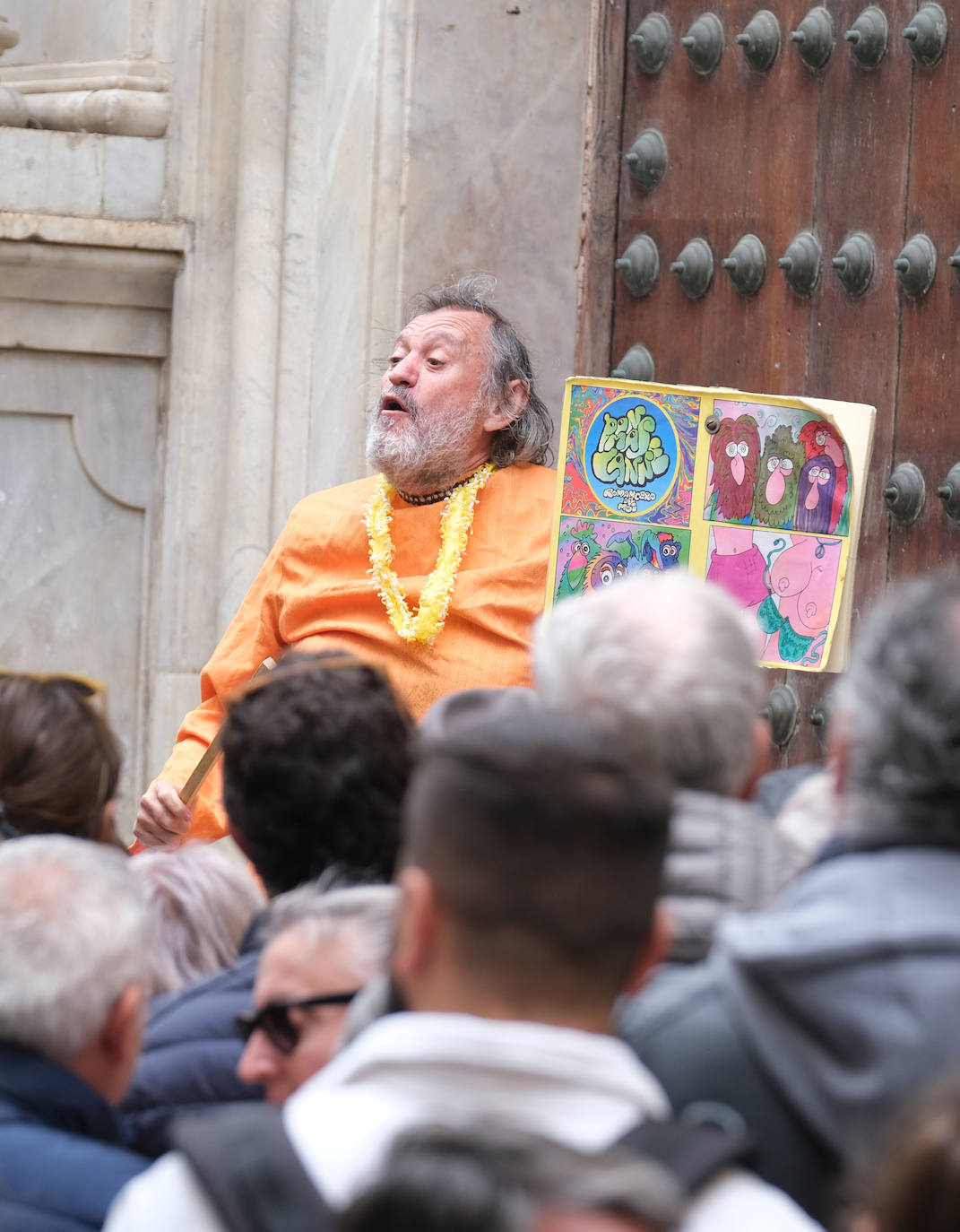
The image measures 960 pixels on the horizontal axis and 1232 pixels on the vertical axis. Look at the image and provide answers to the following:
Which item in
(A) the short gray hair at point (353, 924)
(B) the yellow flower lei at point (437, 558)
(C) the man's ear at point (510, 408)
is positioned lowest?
(A) the short gray hair at point (353, 924)

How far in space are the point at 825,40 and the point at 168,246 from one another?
1522mm

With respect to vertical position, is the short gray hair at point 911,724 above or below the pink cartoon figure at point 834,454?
below

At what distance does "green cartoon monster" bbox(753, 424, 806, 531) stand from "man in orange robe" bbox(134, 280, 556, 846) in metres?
0.68

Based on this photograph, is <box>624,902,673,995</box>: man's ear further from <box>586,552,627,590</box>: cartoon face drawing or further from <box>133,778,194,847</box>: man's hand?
<box>133,778,194,847</box>: man's hand

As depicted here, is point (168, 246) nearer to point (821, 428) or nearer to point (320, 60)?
point (320, 60)

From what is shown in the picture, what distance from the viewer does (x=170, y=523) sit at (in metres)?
4.10

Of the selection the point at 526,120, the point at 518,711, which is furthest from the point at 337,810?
the point at 526,120

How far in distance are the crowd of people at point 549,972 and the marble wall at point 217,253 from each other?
7.06 feet

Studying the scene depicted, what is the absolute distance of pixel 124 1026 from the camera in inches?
58.6

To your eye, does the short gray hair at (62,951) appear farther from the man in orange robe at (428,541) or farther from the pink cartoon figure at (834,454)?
the man in orange robe at (428,541)

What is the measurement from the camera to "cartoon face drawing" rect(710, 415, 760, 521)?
8.36ft

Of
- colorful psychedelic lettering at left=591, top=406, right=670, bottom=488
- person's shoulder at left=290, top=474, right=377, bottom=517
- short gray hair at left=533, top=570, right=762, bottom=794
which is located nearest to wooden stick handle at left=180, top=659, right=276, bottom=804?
person's shoulder at left=290, top=474, right=377, bottom=517

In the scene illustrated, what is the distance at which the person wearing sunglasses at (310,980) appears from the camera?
148 centimetres

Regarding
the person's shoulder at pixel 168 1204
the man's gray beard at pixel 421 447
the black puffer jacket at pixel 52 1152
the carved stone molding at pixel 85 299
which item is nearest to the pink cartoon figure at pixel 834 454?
the man's gray beard at pixel 421 447
